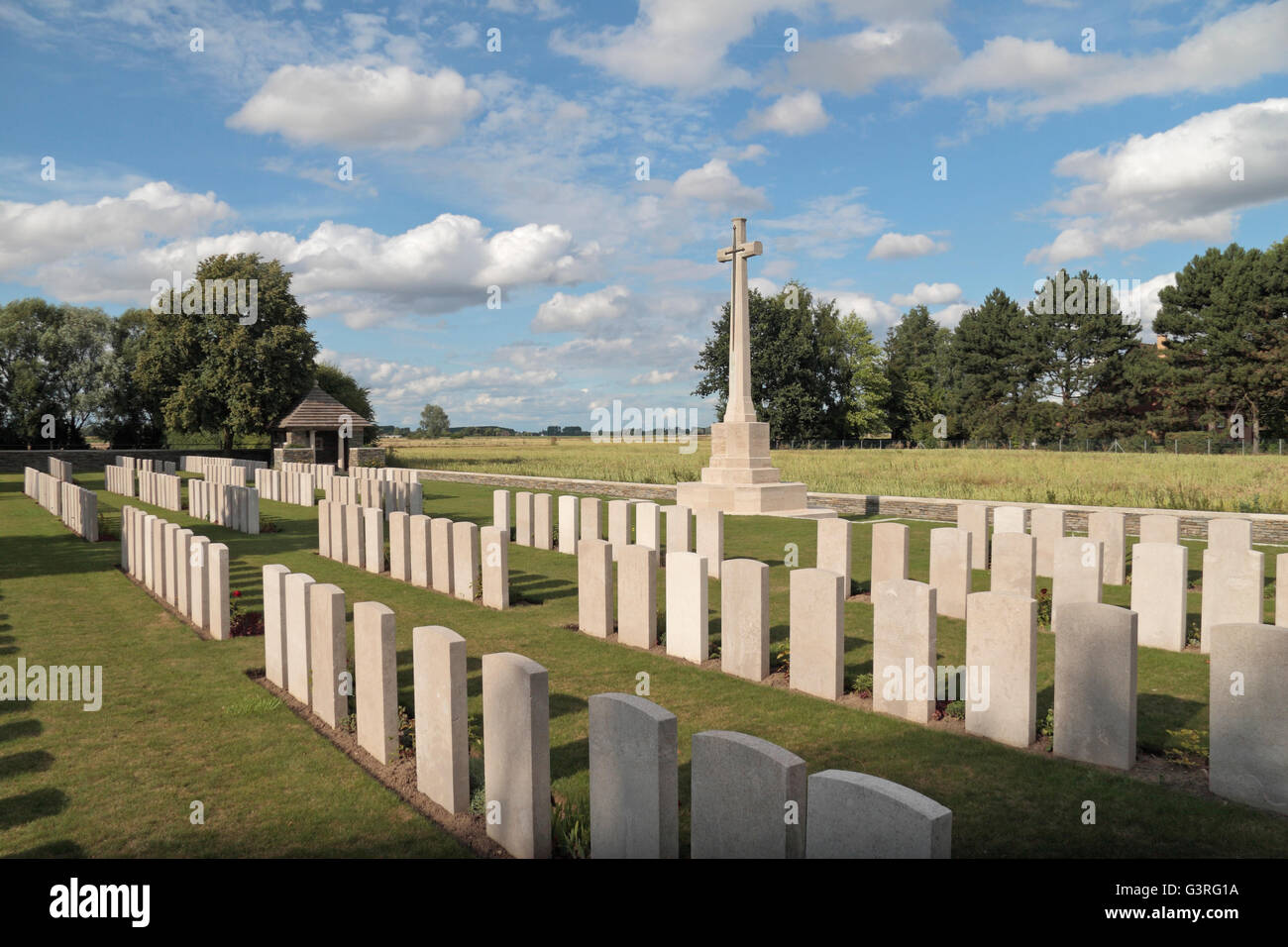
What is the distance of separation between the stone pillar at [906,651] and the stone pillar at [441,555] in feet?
19.7

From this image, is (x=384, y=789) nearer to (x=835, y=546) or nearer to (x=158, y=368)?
(x=835, y=546)

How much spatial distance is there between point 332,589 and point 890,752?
3.96 metres

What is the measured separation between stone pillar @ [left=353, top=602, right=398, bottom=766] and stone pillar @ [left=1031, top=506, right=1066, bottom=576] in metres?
8.59

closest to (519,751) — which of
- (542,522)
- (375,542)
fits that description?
(375,542)

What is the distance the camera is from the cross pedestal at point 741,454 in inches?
731

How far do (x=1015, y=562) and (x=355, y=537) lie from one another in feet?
30.4

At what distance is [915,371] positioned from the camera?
74750 mm

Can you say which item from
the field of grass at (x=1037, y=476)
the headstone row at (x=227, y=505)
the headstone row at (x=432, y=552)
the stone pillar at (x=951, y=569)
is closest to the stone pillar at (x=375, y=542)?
the headstone row at (x=432, y=552)

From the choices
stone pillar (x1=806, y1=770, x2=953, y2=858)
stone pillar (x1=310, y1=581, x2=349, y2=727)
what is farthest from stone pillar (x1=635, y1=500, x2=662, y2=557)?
stone pillar (x1=806, y1=770, x2=953, y2=858)

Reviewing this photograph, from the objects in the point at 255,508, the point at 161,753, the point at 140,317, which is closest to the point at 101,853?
the point at 161,753

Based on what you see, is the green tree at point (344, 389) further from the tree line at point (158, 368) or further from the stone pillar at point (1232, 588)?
the stone pillar at point (1232, 588)

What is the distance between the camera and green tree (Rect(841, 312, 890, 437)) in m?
64.8

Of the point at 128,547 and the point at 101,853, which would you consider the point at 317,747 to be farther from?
the point at 128,547

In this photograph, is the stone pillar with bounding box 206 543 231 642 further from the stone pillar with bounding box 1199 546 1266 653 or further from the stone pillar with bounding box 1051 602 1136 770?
the stone pillar with bounding box 1199 546 1266 653
